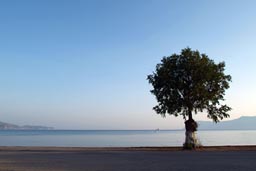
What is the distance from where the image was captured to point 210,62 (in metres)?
41.6

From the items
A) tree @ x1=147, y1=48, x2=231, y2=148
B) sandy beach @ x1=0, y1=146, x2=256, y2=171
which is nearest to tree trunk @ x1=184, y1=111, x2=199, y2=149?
tree @ x1=147, y1=48, x2=231, y2=148

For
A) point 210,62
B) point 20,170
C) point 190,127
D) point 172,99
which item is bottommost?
point 20,170

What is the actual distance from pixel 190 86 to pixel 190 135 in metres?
5.35

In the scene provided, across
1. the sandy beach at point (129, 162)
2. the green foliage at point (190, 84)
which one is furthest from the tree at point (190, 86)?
the sandy beach at point (129, 162)

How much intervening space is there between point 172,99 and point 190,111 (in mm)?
2466

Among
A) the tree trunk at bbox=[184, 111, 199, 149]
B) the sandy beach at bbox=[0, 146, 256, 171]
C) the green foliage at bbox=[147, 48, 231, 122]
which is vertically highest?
the green foliage at bbox=[147, 48, 231, 122]

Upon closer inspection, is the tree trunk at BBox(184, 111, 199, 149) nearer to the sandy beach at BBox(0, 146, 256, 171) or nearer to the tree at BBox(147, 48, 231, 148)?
the tree at BBox(147, 48, 231, 148)

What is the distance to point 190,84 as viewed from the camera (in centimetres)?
4072

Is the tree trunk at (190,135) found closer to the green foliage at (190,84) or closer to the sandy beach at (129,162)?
the green foliage at (190,84)

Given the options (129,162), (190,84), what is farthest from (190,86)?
(129,162)

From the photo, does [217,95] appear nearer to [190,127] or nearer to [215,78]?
[215,78]

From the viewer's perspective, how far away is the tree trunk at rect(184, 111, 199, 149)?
3984cm

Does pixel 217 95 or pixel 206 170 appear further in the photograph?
pixel 217 95

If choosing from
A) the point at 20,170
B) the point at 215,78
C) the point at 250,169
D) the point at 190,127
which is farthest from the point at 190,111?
the point at 20,170
